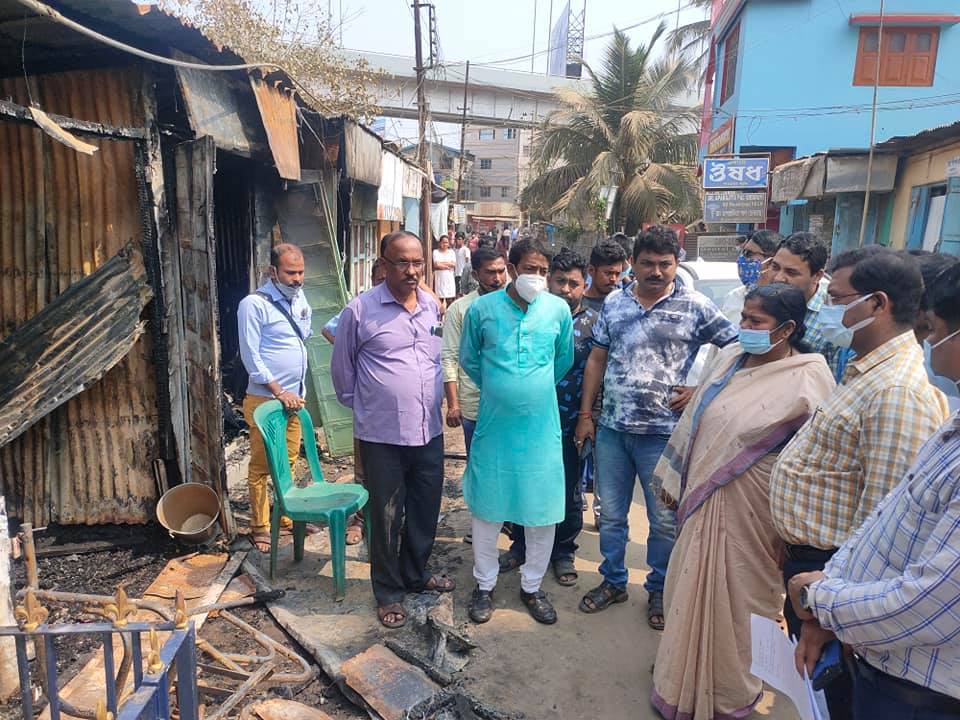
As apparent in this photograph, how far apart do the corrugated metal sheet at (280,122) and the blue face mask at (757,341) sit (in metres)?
3.66

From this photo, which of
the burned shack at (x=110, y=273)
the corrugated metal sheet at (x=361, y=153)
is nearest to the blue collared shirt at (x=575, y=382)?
the burned shack at (x=110, y=273)

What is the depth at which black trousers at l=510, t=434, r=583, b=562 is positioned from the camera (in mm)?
3793

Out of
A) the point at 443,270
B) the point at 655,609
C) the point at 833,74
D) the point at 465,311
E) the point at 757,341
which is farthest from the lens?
the point at 833,74

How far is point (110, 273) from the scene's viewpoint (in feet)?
12.5

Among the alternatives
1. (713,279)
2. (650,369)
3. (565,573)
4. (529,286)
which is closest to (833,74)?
(713,279)

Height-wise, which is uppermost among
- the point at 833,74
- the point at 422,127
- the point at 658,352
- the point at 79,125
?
the point at 833,74

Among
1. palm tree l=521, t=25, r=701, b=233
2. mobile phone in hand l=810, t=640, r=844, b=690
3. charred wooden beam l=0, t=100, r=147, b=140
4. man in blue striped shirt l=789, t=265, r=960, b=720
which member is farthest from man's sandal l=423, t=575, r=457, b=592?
palm tree l=521, t=25, r=701, b=233

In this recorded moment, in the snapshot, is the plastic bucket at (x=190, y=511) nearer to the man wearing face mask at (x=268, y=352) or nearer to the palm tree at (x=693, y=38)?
the man wearing face mask at (x=268, y=352)

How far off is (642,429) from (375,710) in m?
1.72

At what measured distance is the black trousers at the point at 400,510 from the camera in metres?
3.32

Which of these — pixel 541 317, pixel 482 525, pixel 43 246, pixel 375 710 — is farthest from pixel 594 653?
pixel 43 246

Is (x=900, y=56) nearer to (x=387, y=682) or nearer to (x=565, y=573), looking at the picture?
(x=565, y=573)

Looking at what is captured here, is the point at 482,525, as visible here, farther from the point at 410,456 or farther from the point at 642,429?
the point at 642,429

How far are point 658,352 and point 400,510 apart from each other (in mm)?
1559
